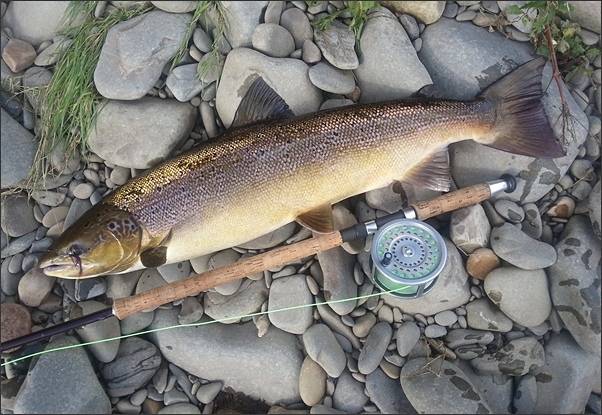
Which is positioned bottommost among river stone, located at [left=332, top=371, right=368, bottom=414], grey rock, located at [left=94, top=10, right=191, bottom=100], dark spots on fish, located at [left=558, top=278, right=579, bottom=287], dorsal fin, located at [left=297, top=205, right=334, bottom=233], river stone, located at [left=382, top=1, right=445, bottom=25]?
river stone, located at [left=332, top=371, right=368, bottom=414]

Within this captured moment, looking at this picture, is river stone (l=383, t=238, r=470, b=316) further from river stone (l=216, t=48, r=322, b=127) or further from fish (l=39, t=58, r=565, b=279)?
river stone (l=216, t=48, r=322, b=127)

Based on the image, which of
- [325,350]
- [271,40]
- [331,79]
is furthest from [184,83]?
[325,350]

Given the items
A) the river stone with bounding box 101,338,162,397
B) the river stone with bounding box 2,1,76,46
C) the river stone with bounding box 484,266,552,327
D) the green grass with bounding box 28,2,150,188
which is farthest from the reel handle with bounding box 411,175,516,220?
the river stone with bounding box 2,1,76,46

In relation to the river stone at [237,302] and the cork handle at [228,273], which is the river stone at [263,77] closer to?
the cork handle at [228,273]

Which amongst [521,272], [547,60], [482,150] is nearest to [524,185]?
[482,150]

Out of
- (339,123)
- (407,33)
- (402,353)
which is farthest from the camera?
(407,33)

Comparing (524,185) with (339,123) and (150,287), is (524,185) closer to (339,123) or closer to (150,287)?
(339,123)

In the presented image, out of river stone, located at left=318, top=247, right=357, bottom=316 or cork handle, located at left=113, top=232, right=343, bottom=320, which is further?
river stone, located at left=318, top=247, right=357, bottom=316
